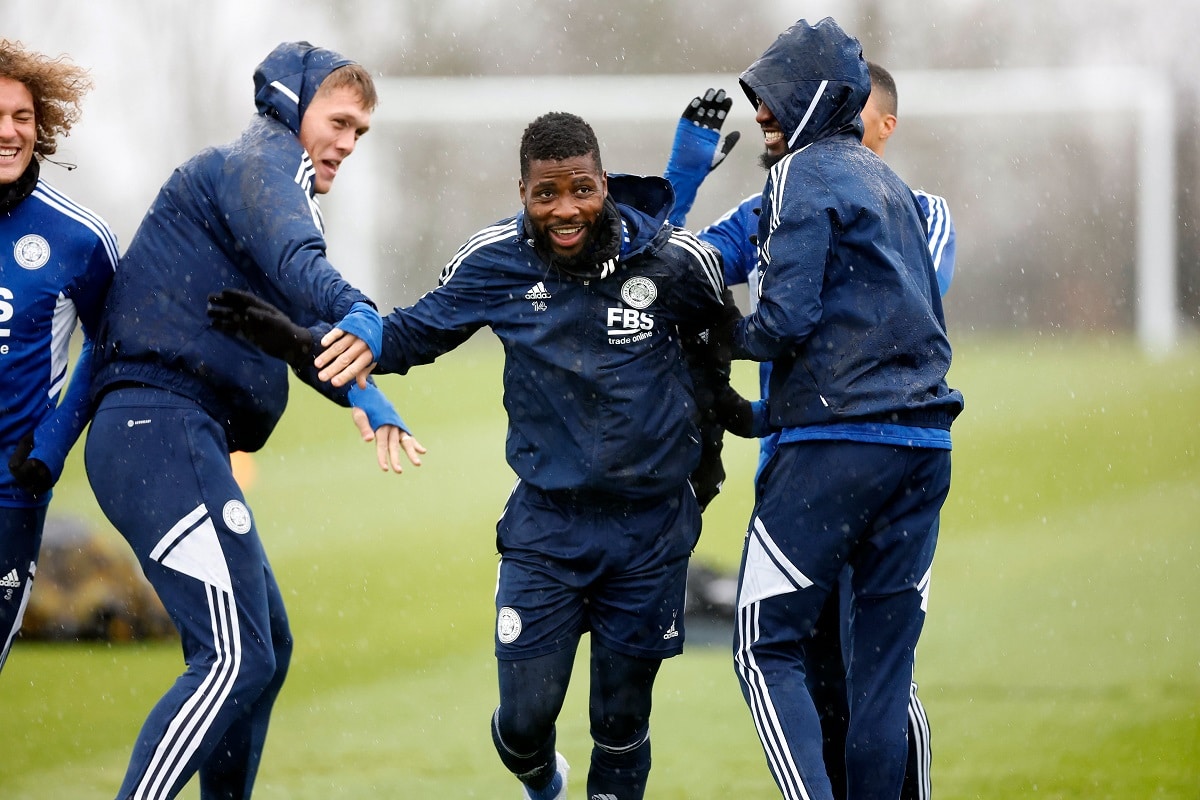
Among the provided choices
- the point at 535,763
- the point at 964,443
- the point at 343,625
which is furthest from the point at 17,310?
the point at 964,443

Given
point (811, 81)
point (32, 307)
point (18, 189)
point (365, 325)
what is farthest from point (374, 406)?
point (811, 81)

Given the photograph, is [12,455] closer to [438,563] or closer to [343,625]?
[343,625]

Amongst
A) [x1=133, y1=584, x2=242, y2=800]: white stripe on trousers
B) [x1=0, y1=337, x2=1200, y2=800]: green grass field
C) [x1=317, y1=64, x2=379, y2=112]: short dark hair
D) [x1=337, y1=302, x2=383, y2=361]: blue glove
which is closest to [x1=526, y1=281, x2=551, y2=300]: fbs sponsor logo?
[x1=337, y1=302, x2=383, y2=361]: blue glove

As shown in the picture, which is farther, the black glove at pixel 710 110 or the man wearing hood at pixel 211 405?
the black glove at pixel 710 110

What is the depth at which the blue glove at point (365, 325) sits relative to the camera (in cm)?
375

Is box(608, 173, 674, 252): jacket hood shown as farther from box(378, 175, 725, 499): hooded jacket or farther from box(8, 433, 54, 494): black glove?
box(8, 433, 54, 494): black glove

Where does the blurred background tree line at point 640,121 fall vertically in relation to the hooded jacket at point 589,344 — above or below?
above

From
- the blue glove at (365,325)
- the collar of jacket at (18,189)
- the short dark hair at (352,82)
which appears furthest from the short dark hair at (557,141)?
the collar of jacket at (18,189)

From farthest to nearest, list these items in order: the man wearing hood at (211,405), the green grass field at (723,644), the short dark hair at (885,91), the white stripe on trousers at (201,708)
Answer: the green grass field at (723,644)
the short dark hair at (885,91)
the man wearing hood at (211,405)
the white stripe on trousers at (201,708)

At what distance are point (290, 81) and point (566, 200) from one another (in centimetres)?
101

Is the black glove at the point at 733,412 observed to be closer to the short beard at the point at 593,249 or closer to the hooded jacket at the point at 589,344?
the hooded jacket at the point at 589,344

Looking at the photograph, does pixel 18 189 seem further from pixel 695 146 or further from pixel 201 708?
pixel 695 146

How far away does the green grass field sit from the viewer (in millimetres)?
5488

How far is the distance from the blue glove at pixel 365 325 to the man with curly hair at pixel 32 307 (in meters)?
0.84
